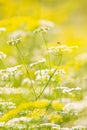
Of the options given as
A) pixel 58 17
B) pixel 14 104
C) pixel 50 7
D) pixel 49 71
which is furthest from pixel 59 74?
pixel 50 7

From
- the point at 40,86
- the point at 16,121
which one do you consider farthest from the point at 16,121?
the point at 40,86

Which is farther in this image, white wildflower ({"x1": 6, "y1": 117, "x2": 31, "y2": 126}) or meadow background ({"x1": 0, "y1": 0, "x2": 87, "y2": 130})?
meadow background ({"x1": 0, "y1": 0, "x2": 87, "y2": 130})

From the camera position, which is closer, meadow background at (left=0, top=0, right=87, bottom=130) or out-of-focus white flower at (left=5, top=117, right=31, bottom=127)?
out-of-focus white flower at (left=5, top=117, right=31, bottom=127)

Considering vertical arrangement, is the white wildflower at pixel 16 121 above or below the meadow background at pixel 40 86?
below

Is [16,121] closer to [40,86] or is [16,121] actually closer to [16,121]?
[16,121]

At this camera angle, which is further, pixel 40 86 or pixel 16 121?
pixel 40 86

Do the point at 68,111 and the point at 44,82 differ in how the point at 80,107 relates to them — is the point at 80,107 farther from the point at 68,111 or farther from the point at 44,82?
the point at 44,82

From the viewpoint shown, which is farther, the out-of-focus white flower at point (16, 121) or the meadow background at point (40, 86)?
the meadow background at point (40, 86)

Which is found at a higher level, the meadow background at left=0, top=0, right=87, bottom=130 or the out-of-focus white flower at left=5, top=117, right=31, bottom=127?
the meadow background at left=0, top=0, right=87, bottom=130

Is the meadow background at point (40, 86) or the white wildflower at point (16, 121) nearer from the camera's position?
the white wildflower at point (16, 121)

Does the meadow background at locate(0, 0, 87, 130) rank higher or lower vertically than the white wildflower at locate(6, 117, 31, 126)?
higher

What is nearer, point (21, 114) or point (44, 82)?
point (21, 114)
